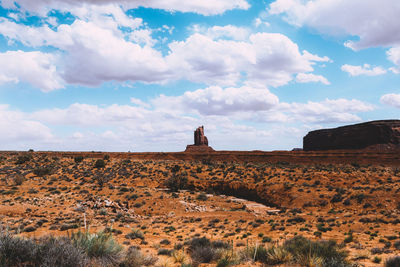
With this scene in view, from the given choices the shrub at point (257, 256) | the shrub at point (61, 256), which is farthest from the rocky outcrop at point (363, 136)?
the shrub at point (61, 256)

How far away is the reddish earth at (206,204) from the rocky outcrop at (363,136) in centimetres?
2519

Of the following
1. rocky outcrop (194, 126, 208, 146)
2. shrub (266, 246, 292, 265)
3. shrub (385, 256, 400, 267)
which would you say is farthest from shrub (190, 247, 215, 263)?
rocky outcrop (194, 126, 208, 146)

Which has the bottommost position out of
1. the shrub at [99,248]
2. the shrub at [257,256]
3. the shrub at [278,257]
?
the shrub at [257,256]

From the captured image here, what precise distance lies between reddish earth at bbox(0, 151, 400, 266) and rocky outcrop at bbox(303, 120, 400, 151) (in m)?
25.2

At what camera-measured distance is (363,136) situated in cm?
7250

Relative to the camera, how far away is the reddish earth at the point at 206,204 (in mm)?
15906

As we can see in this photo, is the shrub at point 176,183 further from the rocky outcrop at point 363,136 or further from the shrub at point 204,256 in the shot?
the rocky outcrop at point 363,136

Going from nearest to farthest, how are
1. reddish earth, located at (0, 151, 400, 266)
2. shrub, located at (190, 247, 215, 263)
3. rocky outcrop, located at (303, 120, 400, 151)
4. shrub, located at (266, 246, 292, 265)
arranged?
1. shrub, located at (266, 246, 292, 265)
2. shrub, located at (190, 247, 215, 263)
3. reddish earth, located at (0, 151, 400, 266)
4. rocky outcrop, located at (303, 120, 400, 151)

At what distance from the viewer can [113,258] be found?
7.27 metres

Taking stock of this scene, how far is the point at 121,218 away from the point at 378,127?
74837mm

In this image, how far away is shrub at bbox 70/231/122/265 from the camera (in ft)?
23.0

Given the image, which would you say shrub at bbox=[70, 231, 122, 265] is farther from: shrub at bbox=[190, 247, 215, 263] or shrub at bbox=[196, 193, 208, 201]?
shrub at bbox=[196, 193, 208, 201]

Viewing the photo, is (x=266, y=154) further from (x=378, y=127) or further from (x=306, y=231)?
(x=306, y=231)

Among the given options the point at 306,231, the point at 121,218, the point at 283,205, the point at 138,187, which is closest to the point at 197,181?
the point at 138,187
